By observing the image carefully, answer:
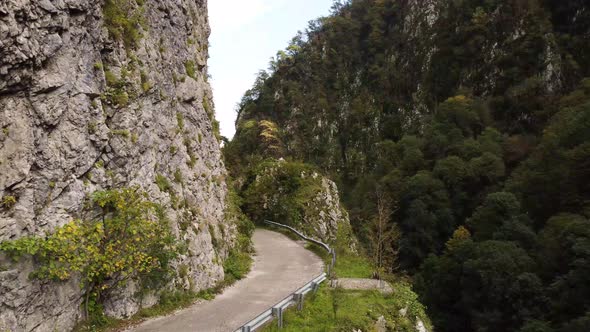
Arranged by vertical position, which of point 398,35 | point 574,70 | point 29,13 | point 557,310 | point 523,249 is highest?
point 398,35

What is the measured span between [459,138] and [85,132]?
56436mm

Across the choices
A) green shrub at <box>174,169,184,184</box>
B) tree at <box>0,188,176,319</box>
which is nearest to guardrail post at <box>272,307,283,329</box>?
tree at <box>0,188,176,319</box>

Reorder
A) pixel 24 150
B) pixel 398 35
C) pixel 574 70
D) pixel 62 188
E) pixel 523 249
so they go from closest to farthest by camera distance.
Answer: pixel 24 150
pixel 62 188
pixel 523 249
pixel 574 70
pixel 398 35

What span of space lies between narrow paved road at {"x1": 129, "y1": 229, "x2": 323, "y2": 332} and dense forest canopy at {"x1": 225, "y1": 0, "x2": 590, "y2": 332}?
11621mm

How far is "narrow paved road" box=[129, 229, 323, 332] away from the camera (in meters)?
11.5

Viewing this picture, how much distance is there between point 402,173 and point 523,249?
26.5 metres

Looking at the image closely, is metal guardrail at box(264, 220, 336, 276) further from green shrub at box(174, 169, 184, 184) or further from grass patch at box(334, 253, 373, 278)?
green shrub at box(174, 169, 184, 184)

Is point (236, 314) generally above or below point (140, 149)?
below

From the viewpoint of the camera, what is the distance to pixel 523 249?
117 feet

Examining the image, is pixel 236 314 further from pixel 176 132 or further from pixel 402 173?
pixel 402 173

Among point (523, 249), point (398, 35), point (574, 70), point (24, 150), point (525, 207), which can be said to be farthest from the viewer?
point (398, 35)

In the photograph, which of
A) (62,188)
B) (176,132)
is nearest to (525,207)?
(176,132)

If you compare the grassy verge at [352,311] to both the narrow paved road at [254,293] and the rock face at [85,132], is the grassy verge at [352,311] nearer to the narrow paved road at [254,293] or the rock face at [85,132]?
the narrow paved road at [254,293]

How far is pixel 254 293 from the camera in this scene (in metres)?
15.3
